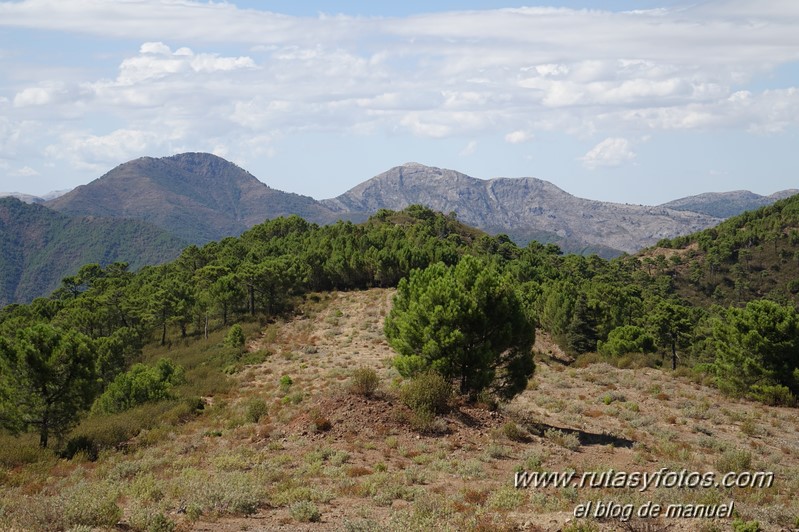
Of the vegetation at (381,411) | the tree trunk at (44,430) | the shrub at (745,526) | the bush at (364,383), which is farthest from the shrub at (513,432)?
the tree trunk at (44,430)

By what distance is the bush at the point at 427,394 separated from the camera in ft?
69.3

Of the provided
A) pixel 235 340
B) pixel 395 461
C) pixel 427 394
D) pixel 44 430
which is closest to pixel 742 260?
pixel 235 340

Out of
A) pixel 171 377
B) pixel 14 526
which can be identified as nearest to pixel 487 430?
pixel 14 526

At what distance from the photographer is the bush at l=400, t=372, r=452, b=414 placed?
21125 millimetres

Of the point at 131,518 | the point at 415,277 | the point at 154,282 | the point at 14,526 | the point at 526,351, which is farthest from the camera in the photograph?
the point at 154,282

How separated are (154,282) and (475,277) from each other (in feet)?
246

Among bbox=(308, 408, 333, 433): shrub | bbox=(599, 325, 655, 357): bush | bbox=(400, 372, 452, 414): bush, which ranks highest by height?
bbox=(400, 372, 452, 414): bush

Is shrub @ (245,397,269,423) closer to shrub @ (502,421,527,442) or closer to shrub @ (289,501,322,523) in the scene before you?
shrub @ (502,421,527,442)

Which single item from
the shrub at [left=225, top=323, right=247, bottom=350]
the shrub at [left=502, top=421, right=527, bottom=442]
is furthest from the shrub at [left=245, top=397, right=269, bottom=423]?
the shrub at [left=225, top=323, right=247, bottom=350]

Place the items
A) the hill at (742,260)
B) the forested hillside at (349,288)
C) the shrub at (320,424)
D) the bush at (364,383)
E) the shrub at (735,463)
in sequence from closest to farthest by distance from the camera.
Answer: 1. the shrub at (735,463)
2. the shrub at (320,424)
3. the bush at (364,383)
4. the forested hillside at (349,288)
5. the hill at (742,260)

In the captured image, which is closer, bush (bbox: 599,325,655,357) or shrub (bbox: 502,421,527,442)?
shrub (bbox: 502,421,527,442)

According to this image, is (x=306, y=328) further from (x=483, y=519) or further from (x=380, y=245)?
(x=483, y=519)

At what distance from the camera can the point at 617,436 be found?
22.2 metres

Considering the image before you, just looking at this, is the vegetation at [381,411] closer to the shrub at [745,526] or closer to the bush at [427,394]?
the bush at [427,394]
